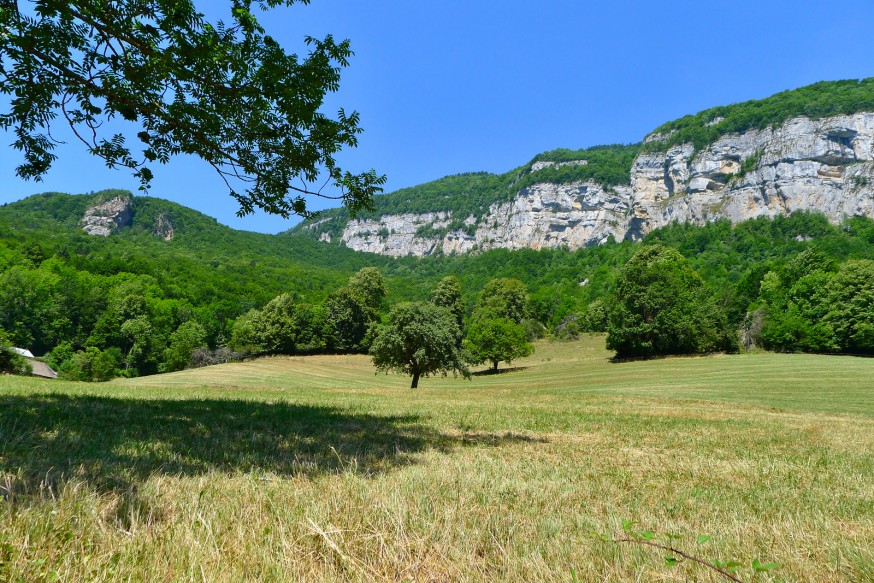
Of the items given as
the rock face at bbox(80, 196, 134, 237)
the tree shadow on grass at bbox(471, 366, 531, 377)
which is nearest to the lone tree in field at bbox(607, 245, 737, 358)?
the tree shadow on grass at bbox(471, 366, 531, 377)

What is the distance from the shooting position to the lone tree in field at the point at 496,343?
6694 centimetres

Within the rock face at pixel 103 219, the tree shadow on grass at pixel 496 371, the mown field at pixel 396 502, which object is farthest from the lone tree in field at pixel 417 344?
the rock face at pixel 103 219

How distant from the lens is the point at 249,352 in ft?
277

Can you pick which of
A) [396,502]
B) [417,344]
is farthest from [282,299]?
[396,502]

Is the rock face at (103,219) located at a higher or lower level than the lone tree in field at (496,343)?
higher

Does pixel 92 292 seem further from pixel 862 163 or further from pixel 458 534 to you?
pixel 862 163

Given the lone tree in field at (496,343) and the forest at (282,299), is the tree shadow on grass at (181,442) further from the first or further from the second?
the forest at (282,299)

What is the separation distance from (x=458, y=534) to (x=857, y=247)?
150m

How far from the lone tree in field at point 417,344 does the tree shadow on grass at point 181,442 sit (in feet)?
81.9

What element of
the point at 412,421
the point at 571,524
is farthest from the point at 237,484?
the point at 412,421

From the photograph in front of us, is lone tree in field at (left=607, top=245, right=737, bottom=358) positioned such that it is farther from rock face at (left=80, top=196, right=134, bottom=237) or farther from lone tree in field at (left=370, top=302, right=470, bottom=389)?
rock face at (left=80, top=196, right=134, bottom=237)

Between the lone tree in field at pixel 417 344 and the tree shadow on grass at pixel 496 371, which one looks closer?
the lone tree in field at pixel 417 344

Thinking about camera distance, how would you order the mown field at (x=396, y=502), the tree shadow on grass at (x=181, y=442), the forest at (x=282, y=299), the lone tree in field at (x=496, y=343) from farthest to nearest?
the forest at (x=282, y=299)
the lone tree in field at (x=496, y=343)
the tree shadow on grass at (x=181, y=442)
the mown field at (x=396, y=502)

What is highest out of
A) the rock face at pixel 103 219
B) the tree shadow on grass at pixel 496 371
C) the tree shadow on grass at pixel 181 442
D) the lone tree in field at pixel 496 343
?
the rock face at pixel 103 219
